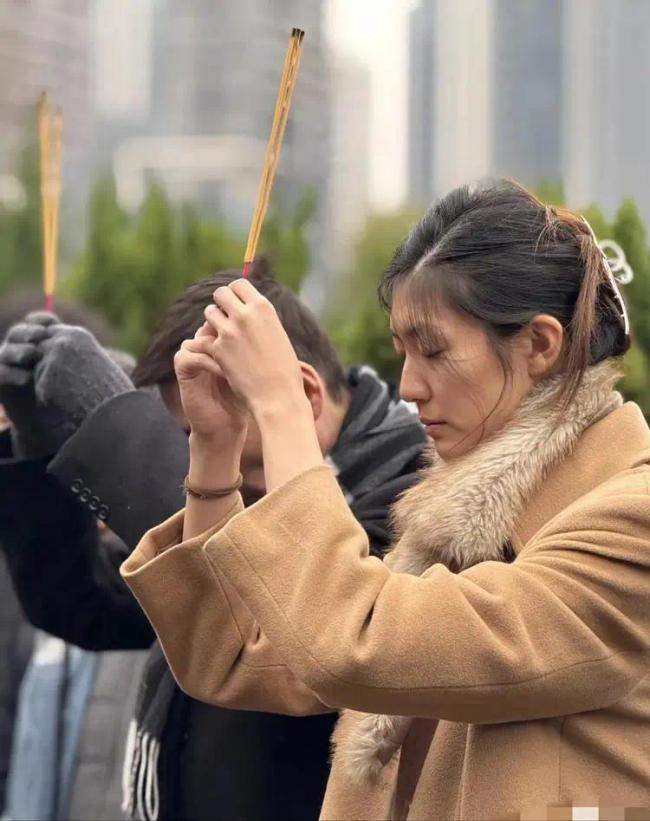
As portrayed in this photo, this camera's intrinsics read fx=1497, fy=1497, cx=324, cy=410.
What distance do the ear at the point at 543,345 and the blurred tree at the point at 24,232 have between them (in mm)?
3298

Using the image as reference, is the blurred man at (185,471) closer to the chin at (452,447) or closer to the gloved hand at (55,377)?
the gloved hand at (55,377)

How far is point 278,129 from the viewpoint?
1567mm

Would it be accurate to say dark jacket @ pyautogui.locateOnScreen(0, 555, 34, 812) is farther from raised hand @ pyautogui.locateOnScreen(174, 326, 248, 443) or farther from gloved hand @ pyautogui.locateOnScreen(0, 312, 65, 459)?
raised hand @ pyautogui.locateOnScreen(174, 326, 248, 443)

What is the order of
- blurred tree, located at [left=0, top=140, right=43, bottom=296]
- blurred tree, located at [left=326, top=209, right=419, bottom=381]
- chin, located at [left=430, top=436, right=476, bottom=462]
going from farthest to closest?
blurred tree, located at [left=0, top=140, right=43, bottom=296]
blurred tree, located at [left=326, top=209, right=419, bottom=381]
chin, located at [left=430, top=436, right=476, bottom=462]

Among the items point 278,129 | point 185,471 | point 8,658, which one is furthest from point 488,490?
point 8,658

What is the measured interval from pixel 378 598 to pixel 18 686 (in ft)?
5.81

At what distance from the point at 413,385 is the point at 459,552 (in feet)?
0.59

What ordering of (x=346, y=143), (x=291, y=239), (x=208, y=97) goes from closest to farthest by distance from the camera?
(x=291, y=239)
(x=346, y=143)
(x=208, y=97)

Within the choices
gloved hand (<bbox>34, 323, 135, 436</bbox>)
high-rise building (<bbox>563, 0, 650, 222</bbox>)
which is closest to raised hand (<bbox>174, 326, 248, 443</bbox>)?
gloved hand (<bbox>34, 323, 135, 436</bbox>)

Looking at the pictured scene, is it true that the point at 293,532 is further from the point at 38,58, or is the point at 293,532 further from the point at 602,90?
the point at 602,90

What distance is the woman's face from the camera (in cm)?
150

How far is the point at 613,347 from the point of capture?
156 centimetres

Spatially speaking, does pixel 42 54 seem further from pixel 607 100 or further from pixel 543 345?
pixel 543 345

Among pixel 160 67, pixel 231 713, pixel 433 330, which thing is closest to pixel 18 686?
pixel 231 713
